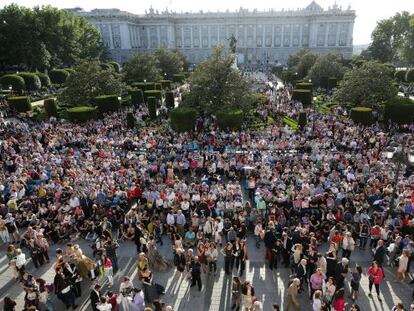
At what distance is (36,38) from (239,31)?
70.0m

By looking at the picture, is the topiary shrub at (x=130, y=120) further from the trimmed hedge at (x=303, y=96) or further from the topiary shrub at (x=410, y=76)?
the topiary shrub at (x=410, y=76)

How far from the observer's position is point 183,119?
26.4 metres

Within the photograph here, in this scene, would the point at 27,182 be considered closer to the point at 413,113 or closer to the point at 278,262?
the point at 278,262

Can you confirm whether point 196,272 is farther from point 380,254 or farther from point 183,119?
point 183,119

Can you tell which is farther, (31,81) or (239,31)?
(239,31)

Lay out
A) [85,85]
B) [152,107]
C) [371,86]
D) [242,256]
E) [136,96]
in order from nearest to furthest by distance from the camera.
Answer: [242,256]
[371,86]
[152,107]
[85,85]
[136,96]

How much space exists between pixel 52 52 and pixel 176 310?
61.3m

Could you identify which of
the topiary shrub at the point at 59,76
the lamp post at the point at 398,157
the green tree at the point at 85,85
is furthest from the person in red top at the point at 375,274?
the topiary shrub at the point at 59,76

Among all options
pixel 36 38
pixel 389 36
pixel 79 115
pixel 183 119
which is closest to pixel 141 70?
pixel 79 115

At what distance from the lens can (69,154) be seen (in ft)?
68.0

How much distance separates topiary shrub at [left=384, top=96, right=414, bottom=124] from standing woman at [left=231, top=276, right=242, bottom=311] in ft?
78.7

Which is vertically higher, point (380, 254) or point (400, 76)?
point (380, 254)

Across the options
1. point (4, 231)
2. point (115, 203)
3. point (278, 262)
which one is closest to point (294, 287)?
point (278, 262)

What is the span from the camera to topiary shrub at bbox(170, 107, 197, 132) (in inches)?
1036
